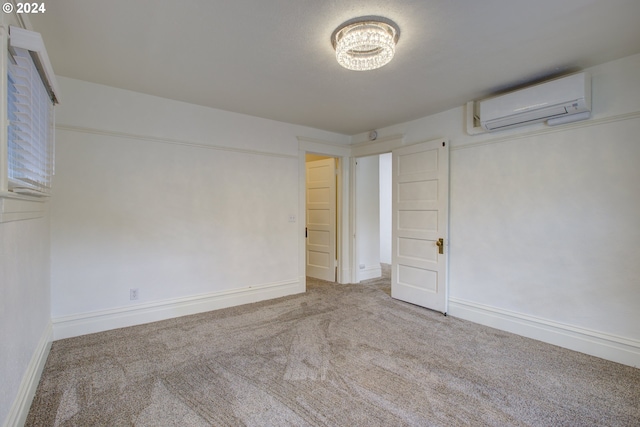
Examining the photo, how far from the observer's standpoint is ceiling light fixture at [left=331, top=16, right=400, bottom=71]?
1.93 meters

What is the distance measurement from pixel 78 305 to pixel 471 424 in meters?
3.42

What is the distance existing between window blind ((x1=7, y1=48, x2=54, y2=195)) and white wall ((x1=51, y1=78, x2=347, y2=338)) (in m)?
0.87

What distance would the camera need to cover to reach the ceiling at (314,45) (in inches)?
71.8

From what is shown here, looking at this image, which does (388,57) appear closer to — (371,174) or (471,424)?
(471,424)

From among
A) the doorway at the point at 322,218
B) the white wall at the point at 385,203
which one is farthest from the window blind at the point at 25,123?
the white wall at the point at 385,203

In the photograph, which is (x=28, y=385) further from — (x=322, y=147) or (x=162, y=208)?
(x=322, y=147)

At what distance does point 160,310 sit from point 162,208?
3.70 feet

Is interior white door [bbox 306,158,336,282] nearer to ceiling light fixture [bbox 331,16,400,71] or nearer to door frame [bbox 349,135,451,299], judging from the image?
door frame [bbox 349,135,451,299]

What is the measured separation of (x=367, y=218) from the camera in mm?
5258

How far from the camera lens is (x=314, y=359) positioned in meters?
2.45

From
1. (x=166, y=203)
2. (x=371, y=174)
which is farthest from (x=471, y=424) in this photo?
(x=371, y=174)

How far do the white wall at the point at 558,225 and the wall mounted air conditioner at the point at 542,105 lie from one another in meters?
0.13

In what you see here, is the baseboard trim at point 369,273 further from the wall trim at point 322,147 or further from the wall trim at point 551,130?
the wall trim at point 551,130

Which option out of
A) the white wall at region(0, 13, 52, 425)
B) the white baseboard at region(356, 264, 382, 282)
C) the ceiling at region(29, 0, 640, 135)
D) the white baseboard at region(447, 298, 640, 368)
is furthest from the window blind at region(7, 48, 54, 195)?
the white baseboard at region(356, 264, 382, 282)
